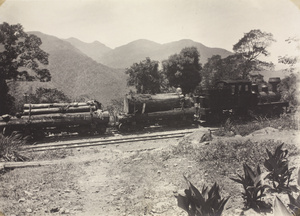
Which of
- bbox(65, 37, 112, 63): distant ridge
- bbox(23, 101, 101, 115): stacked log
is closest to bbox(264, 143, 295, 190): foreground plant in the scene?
bbox(23, 101, 101, 115): stacked log

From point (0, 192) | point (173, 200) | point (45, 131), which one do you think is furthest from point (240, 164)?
point (45, 131)

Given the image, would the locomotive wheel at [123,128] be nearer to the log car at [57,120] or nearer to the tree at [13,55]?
the log car at [57,120]

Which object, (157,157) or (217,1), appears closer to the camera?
(217,1)

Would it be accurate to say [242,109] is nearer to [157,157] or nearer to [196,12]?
[157,157]

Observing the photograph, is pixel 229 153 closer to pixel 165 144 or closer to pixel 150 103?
pixel 165 144

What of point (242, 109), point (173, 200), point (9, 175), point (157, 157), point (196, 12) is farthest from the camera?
point (242, 109)

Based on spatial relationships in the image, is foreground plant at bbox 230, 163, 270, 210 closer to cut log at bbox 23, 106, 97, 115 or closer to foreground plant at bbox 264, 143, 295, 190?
foreground plant at bbox 264, 143, 295, 190
